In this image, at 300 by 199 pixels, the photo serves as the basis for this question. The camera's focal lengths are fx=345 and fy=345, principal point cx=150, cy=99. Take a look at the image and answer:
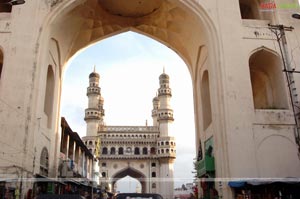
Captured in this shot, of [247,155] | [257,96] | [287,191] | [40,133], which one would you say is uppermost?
[257,96]

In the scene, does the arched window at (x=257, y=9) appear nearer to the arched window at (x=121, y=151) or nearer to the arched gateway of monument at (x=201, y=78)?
the arched gateway of monument at (x=201, y=78)

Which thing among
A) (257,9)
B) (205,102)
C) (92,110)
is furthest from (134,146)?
(257,9)

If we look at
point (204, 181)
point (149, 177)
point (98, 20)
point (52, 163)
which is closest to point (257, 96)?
point (204, 181)

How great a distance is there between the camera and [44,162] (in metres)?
15.5

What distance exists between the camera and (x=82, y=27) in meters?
19.2

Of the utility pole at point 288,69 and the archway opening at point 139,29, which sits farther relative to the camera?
the archway opening at point 139,29

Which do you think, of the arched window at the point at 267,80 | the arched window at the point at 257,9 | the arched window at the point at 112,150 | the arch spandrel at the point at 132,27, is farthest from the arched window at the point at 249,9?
the arched window at the point at 112,150

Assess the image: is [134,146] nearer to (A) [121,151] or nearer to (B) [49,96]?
(A) [121,151]

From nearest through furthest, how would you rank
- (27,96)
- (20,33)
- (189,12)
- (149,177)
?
1. (27,96)
2. (20,33)
3. (189,12)
4. (149,177)

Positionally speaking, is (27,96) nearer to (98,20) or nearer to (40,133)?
(40,133)

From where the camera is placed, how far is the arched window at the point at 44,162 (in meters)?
15.1

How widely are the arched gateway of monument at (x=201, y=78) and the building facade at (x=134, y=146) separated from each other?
34.2m

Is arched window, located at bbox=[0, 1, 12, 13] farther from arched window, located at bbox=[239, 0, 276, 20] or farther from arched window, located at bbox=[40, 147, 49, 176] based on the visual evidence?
arched window, located at bbox=[239, 0, 276, 20]

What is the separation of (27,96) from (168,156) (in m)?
40.9
